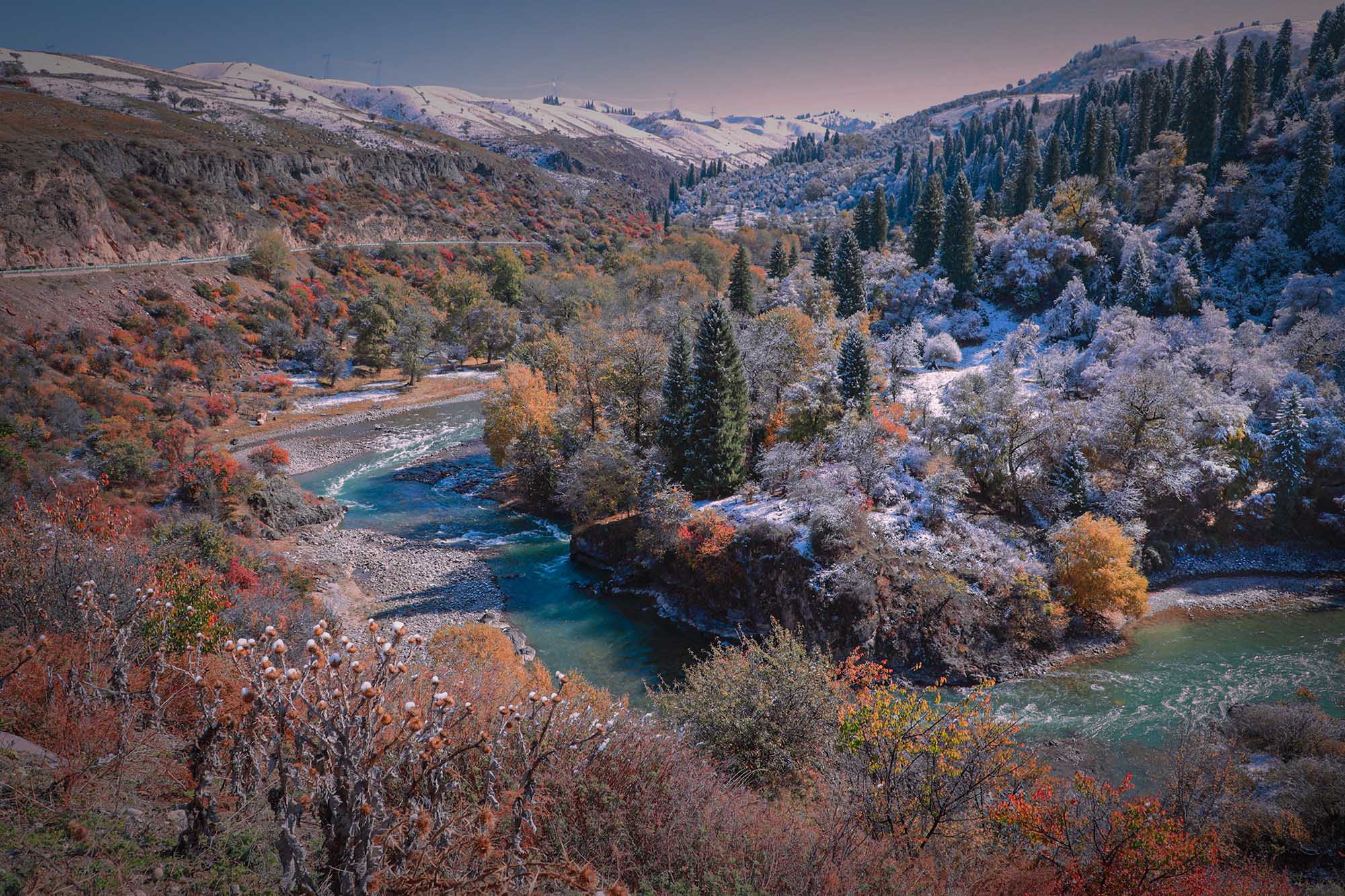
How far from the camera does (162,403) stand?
48.2 meters

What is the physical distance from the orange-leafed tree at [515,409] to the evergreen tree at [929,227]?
51.0 metres

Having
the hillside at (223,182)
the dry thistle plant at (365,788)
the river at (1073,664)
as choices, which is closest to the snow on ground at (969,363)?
the river at (1073,664)

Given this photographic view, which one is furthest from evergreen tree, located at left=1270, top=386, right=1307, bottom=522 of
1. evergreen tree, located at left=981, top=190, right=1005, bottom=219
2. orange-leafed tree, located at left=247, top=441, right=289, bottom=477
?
orange-leafed tree, located at left=247, top=441, right=289, bottom=477

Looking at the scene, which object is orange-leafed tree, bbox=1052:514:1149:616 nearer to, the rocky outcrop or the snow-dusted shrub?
the snow-dusted shrub

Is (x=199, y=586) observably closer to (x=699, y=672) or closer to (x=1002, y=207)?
(x=699, y=672)

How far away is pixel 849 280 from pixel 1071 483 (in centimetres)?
3723

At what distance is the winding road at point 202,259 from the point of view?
53156 millimetres

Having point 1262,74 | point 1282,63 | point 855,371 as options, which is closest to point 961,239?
point 855,371

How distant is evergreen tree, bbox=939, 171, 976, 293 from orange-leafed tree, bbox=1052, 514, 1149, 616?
4321 cm

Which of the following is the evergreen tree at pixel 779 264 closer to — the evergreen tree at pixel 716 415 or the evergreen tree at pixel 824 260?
the evergreen tree at pixel 824 260

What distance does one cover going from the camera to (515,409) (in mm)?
42688

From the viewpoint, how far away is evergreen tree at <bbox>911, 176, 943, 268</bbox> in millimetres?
72562

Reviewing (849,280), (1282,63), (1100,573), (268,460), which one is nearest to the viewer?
(1100,573)

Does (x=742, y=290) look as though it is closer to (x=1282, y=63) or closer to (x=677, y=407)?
(x=677, y=407)
